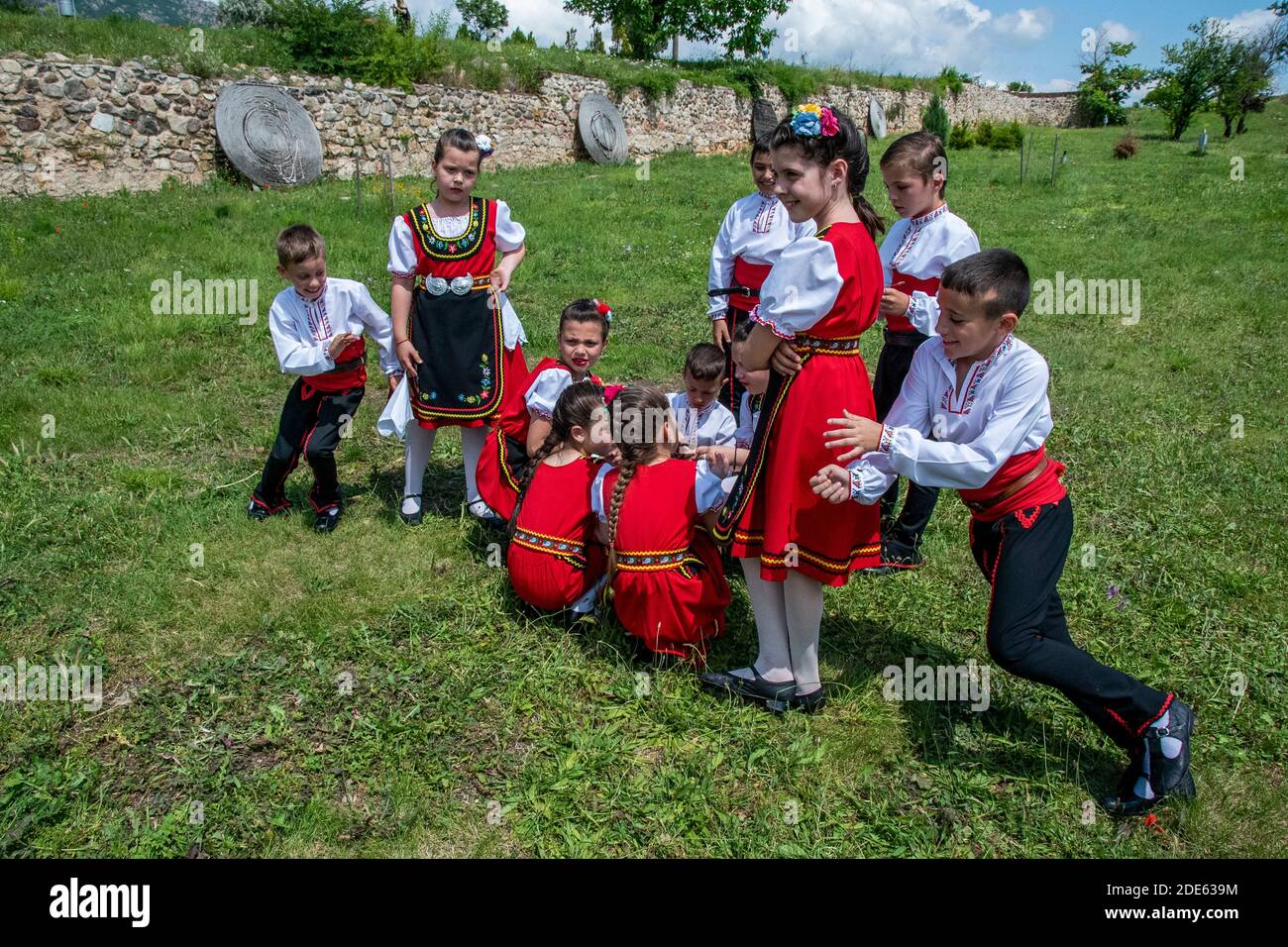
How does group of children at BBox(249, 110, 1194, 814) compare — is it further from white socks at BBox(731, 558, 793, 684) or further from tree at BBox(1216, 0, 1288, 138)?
tree at BBox(1216, 0, 1288, 138)

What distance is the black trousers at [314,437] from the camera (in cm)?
441

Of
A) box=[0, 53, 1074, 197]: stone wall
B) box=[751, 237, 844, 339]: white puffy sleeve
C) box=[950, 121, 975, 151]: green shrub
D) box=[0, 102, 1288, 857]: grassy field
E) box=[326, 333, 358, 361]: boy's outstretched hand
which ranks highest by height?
box=[950, 121, 975, 151]: green shrub

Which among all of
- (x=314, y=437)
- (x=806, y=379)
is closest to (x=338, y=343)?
(x=314, y=437)

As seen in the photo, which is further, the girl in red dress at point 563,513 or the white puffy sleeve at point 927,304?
the white puffy sleeve at point 927,304

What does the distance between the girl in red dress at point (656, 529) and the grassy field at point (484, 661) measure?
26 centimetres

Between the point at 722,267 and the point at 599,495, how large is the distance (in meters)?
1.60

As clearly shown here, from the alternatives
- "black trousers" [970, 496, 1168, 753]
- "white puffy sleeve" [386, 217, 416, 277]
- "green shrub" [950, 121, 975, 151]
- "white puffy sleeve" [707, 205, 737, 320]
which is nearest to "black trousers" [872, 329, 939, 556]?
"white puffy sleeve" [707, 205, 737, 320]

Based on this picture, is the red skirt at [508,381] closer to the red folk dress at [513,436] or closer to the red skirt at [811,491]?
the red folk dress at [513,436]

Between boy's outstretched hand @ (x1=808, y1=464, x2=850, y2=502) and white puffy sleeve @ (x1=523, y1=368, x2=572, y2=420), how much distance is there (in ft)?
5.97

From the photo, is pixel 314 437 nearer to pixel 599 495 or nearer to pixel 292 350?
pixel 292 350

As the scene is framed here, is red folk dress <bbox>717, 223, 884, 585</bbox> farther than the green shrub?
No

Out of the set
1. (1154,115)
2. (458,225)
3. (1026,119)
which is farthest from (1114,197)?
(1026,119)

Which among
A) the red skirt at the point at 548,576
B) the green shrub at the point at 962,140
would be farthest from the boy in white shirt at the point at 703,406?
the green shrub at the point at 962,140

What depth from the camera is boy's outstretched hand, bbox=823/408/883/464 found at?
256 cm
